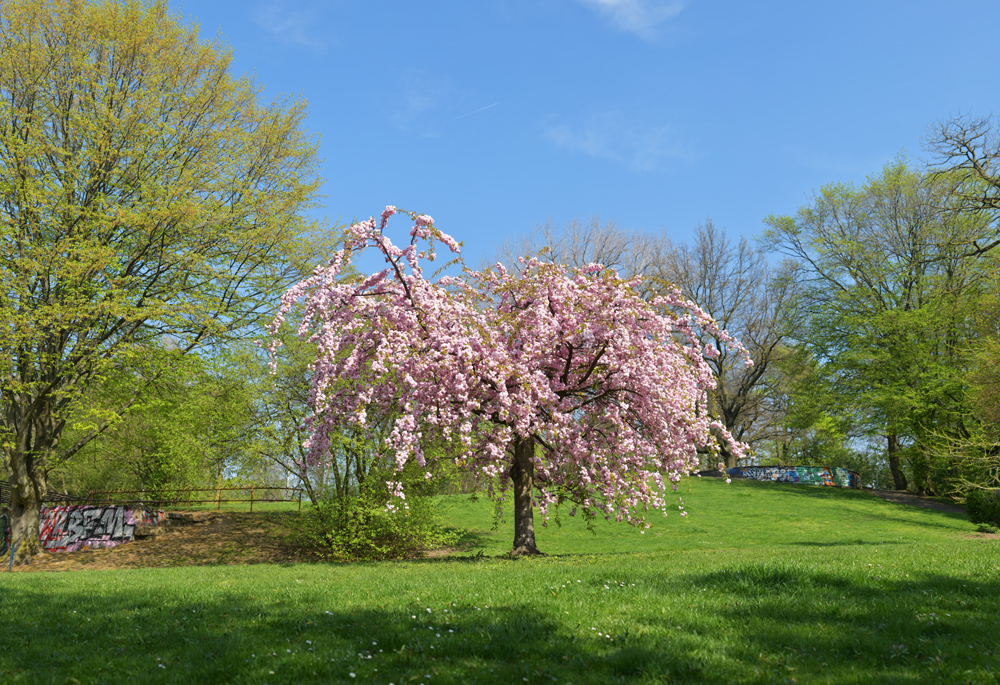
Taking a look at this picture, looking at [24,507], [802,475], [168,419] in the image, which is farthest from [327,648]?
[802,475]

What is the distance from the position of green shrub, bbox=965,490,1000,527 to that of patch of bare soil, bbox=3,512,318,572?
2693cm

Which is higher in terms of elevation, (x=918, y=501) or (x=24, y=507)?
(x=24, y=507)

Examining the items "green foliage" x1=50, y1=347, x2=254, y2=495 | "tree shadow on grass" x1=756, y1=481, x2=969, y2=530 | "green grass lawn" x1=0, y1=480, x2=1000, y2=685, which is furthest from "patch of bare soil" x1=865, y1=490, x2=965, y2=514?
"green foliage" x1=50, y1=347, x2=254, y2=495

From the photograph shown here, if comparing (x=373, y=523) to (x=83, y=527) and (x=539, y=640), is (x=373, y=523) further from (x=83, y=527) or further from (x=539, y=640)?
(x=83, y=527)

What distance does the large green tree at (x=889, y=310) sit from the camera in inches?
1416

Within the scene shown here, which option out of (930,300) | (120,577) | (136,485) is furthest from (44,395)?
(930,300)

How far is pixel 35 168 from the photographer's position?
75.2 feet

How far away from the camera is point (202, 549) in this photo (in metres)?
23.5

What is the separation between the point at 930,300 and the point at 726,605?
125ft

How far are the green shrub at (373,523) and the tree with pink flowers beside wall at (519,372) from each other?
3217mm

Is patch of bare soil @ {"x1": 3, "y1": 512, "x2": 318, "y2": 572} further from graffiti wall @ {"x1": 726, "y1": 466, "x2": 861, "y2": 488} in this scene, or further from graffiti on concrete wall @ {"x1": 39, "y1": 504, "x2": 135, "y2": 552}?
graffiti wall @ {"x1": 726, "y1": 466, "x2": 861, "y2": 488}

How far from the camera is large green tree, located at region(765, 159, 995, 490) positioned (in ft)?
118

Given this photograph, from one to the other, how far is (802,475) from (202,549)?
39745 millimetres

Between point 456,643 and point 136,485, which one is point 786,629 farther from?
point 136,485
